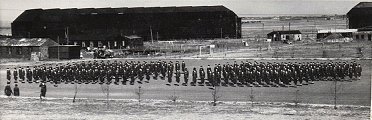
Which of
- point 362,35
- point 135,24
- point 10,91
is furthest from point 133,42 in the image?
point 10,91

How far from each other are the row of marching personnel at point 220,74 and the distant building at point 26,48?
1099cm

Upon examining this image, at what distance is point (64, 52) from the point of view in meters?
29.0

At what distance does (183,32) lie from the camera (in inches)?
1529

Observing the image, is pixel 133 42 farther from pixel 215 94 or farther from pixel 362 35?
pixel 215 94

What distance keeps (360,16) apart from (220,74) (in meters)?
25.8

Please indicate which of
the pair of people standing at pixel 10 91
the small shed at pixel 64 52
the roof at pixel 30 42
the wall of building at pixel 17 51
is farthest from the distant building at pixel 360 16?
the pair of people standing at pixel 10 91

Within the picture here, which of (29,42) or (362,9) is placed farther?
(362,9)

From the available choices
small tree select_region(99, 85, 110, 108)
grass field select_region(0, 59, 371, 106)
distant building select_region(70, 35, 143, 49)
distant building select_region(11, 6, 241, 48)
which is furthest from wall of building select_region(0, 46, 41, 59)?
small tree select_region(99, 85, 110, 108)

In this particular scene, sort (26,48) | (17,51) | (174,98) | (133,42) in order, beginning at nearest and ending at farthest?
(174,98) < (26,48) < (17,51) < (133,42)

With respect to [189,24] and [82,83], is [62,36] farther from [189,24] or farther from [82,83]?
[82,83]

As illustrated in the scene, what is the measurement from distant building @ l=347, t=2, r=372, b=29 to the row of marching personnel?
22011mm

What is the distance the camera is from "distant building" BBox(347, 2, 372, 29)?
1480 inches

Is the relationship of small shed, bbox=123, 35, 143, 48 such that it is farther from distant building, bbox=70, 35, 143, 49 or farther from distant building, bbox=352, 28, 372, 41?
distant building, bbox=352, 28, 372, 41

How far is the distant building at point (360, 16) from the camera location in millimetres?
37594
